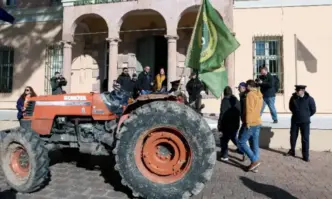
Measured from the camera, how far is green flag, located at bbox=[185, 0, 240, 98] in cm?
491

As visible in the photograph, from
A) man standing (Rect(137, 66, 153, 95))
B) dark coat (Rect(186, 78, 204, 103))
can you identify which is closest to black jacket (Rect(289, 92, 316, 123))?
dark coat (Rect(186, 78, 204, 103))

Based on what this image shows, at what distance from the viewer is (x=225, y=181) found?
17.6 ft

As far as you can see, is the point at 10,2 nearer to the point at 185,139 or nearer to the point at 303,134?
the point at 185,139

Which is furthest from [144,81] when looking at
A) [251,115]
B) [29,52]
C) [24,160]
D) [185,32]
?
[29,52]

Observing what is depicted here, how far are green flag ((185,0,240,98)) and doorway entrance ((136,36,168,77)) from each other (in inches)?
255

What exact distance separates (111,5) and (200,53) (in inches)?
232

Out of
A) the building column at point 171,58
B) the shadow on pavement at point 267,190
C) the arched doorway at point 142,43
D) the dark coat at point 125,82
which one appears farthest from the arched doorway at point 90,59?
the shadow on pavement at point 267,190

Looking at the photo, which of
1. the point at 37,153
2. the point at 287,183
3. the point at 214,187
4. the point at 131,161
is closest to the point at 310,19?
the point at 287,183

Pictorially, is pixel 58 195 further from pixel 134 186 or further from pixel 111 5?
pixel 111 5

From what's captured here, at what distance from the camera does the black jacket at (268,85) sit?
27.0 ft

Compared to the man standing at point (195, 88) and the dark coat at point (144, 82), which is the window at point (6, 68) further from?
the man standing at point (195, 88)

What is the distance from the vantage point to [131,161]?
4.21 meters

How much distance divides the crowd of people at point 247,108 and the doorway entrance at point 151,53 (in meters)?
1.72

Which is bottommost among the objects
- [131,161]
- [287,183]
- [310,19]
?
[287,183]
